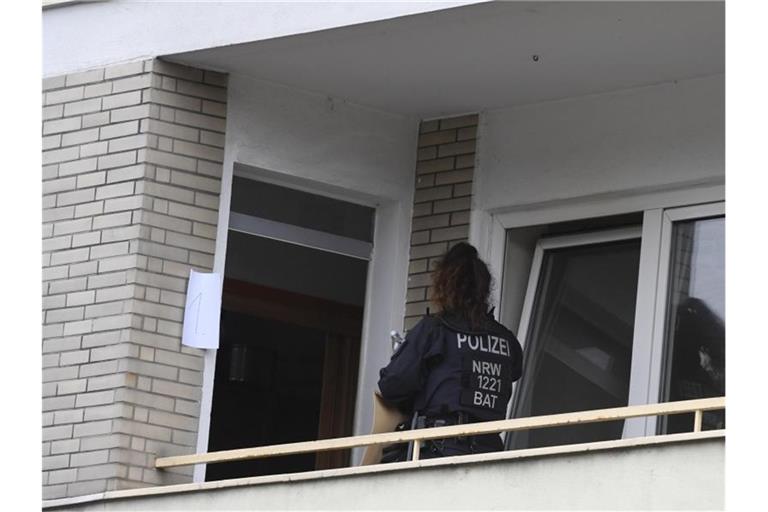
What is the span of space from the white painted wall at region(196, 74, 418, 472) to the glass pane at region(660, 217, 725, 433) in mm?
1674

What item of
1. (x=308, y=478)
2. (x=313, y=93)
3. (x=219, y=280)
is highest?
(x=313, y=93)

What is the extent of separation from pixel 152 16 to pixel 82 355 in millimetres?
1844

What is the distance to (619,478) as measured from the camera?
895cm

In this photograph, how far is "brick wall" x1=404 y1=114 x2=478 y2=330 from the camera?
39.2ft

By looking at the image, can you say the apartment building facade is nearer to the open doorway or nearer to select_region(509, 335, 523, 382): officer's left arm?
the open doorway

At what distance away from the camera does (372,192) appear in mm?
12016

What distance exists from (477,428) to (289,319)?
3391 millimetres

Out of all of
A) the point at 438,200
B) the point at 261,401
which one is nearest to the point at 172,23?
the point at 438,200

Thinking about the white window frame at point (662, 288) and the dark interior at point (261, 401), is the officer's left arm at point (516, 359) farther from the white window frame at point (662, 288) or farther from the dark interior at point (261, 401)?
the dark interior at point (261, 401)

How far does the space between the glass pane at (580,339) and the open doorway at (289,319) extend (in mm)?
1140

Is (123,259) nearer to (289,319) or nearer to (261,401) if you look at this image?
(289,319)
